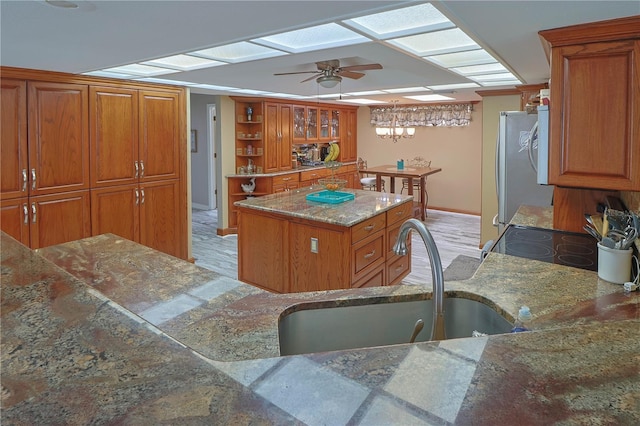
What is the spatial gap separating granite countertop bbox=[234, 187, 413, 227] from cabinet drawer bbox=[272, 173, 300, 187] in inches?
88.4

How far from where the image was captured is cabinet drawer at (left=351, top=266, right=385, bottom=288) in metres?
3.50

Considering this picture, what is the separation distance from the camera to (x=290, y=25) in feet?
6.78

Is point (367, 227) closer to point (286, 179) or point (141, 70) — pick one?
point (141, 70)

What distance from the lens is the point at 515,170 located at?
4051 millimetres

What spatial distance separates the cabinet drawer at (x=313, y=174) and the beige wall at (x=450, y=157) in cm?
183

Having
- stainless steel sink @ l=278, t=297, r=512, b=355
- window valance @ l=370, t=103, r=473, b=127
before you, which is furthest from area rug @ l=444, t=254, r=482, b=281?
window valance @ l=370, t=103, r=473, b=127

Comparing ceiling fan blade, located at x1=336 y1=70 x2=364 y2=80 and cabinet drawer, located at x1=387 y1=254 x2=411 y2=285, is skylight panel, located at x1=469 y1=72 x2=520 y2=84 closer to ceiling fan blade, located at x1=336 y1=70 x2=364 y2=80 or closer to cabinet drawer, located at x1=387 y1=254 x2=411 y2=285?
ceiling fan blade, located at x1=336 y1=70 x2=364 y2=80

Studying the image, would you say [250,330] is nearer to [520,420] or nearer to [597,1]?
[520,420]

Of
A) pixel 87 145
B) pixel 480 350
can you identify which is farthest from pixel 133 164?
pixel 480 350

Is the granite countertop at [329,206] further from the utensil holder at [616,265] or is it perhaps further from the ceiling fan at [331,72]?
the utensil holder at [616,265]

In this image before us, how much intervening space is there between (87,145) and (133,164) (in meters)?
0.49

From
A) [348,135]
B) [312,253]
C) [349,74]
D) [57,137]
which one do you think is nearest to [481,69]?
[349,74]

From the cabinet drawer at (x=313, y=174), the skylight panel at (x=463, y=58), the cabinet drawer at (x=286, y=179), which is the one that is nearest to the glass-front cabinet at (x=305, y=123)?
the cabinet drawer at (x=313, y=174)

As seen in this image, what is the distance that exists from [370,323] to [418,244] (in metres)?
4.49
